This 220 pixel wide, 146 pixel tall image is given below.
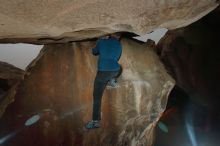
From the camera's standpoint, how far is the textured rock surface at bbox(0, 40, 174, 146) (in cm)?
502

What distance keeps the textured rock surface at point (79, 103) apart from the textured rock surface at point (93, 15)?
1.27 meters

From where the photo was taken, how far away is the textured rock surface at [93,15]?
309 cm

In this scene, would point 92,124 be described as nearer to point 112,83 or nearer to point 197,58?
point 112,83

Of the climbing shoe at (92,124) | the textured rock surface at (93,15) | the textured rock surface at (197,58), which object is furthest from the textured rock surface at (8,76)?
the textured rock surface at (197,58)

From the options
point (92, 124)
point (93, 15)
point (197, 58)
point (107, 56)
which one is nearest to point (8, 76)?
point (92, 124)

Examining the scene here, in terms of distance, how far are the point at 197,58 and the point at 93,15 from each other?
4757mm

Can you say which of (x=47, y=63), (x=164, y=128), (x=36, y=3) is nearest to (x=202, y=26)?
(x=164, y=128)

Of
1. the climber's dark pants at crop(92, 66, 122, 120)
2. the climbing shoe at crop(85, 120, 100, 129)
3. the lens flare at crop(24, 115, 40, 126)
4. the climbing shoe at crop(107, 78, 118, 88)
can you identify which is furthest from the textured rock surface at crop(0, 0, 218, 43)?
the climbing shoe at crop(85, 120, 100, 129)

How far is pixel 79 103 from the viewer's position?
518 cm

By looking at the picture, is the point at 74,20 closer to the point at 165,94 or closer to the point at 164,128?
the point at 165,94

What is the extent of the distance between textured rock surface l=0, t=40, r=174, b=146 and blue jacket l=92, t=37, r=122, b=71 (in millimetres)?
840

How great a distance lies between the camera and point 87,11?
3.33m

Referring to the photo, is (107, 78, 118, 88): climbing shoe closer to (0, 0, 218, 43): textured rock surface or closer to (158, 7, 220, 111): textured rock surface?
(0, 0, 218, 43): textured rock surface

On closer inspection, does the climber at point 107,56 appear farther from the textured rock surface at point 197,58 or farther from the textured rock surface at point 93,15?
the textured rock surface at point 197,58
